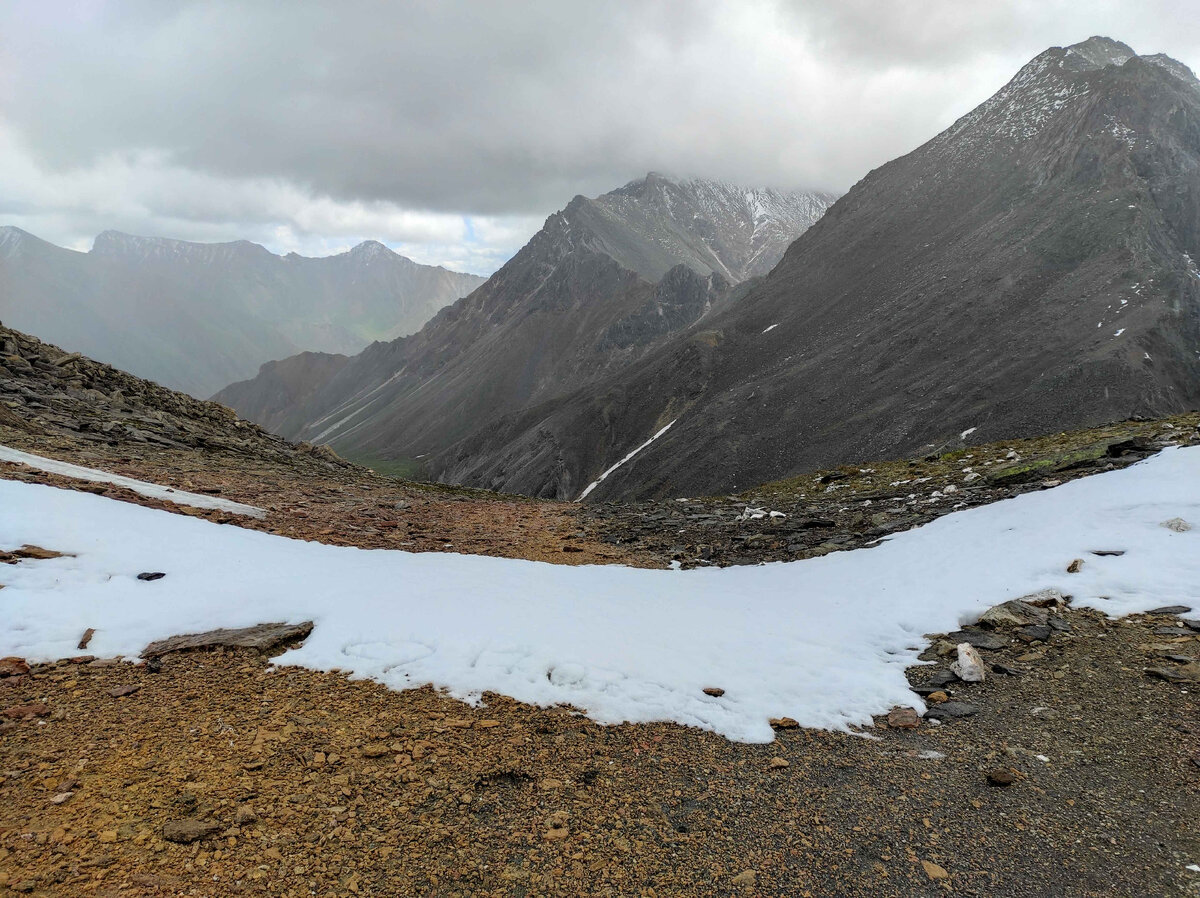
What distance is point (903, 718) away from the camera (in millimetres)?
7031

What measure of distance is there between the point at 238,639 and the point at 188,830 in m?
3.32

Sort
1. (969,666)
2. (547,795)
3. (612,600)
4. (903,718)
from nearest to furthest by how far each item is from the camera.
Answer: (547,795)
(903,718)
(969,666)
(612,600)

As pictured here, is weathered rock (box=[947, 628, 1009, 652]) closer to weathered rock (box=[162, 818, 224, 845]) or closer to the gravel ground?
the gravel ground

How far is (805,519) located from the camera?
1662cm

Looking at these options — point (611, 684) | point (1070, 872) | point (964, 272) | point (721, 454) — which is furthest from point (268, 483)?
point (964, 272)

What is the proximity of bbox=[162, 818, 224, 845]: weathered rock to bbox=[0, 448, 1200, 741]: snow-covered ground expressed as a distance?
8.15 ft

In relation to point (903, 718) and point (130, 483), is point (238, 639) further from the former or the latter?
point (130, 483)

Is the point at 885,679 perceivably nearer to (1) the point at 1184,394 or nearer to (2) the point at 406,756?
(2) the point at 406,756

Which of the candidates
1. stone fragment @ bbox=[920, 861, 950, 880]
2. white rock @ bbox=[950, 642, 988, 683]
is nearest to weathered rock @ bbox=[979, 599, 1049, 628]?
white rock @ bbox=[950, 642, 988, 683]

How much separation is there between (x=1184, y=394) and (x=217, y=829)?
218ft

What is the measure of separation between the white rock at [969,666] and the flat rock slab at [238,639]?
8798 millimetres

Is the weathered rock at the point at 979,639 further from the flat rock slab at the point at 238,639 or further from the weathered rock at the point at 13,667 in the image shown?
the weathered rock at the point at 13,667

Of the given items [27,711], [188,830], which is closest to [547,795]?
[188,830]

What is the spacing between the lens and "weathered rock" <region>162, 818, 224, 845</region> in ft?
14.4
